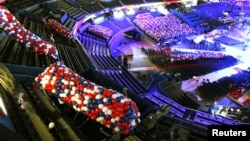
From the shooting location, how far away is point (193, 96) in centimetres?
2347

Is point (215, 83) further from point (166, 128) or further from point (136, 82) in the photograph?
point (166, 128)

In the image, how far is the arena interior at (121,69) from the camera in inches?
396

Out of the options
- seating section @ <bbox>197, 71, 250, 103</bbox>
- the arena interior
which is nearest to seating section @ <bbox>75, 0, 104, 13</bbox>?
the arena interior

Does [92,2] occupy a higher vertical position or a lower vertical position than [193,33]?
higher

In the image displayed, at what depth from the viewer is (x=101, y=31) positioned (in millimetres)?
34688

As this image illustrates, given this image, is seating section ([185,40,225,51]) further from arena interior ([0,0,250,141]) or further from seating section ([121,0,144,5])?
seating section ([121,0,144,5])

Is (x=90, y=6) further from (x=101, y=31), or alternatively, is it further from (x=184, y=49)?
(x=184, y=49)

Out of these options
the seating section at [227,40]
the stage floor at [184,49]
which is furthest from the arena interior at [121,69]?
the stage floor at [184,49]

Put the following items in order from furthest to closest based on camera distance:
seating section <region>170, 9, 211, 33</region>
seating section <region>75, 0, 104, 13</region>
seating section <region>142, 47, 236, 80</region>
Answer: seating section <region>170, 9, 211, 33</region>, seating section <region>75, 0, 104, 13</region>, seating section <region>142, 47, 236, 80</region>

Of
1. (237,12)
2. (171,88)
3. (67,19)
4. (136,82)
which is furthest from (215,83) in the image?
(237,12)

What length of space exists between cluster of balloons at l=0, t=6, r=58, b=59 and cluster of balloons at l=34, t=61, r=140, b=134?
686cm

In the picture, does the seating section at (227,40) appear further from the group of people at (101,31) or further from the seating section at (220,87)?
the group of people at (101,31)

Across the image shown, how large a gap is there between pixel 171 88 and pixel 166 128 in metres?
10.7

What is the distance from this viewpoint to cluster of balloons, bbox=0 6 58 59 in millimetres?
17188
